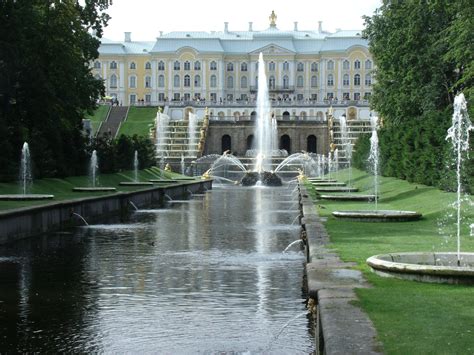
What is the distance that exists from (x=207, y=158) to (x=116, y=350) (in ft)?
209

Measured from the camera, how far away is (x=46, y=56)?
3266 centimetres

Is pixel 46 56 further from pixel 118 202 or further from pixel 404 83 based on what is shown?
pixel 404 83

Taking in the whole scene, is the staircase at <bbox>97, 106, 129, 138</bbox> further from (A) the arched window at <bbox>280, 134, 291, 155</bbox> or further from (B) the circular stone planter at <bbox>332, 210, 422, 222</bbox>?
(B) the circular stone planter at <bbox>332, 210, 422, 222</bbox>

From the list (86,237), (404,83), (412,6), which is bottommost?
(86,237)

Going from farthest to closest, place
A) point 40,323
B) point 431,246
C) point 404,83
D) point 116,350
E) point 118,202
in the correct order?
point 404,83 < point 118,202 < point 431,246 < point 40,323 < point 116,350

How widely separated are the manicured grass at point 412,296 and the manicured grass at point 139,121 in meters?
68.6

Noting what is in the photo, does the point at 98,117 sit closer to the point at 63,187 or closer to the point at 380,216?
the point at 63,187

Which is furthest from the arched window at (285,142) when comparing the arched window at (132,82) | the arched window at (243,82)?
the arched window at (132,82)

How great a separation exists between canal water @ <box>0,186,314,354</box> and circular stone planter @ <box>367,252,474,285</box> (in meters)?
1.01

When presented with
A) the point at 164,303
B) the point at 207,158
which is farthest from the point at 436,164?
the point at 207,158

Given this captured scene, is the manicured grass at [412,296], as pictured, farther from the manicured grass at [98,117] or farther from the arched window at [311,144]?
the manicured grass at [98,117]

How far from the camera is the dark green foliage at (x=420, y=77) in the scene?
27.9 metres

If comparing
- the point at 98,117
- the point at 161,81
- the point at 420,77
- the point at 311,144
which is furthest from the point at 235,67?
the point at 420,77

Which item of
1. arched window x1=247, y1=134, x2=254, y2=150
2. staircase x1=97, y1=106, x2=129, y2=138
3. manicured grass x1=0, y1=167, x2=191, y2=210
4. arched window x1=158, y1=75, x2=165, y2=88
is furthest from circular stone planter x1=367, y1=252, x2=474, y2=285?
arched window x1=158, y1=75, x2=165, y2=88
